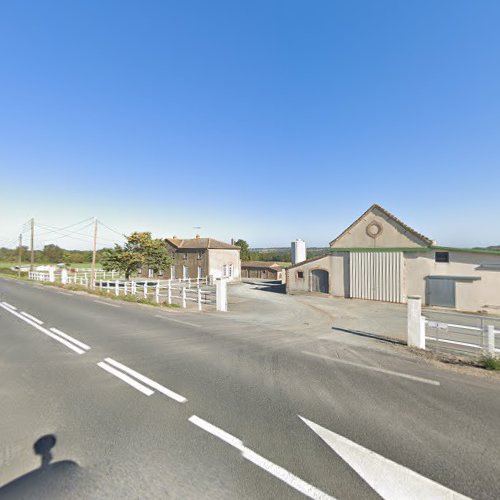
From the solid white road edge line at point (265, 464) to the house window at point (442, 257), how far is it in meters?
19.9

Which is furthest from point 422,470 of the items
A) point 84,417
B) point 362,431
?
point 84,417

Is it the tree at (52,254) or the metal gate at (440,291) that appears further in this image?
the tree at (52,254)

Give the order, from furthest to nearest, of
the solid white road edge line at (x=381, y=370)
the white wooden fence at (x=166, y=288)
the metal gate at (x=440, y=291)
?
the metal gate at (x=440, y=291), the white wooden fence at (x=166, y=288), the solid white road edge line at (x=381, y=370)

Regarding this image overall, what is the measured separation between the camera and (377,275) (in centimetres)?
2006

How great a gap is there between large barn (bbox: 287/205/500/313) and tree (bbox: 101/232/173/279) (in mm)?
19748

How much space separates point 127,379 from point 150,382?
552mm

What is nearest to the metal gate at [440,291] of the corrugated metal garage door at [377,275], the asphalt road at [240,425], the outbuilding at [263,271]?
the corrugated metal garage door at [377,275]

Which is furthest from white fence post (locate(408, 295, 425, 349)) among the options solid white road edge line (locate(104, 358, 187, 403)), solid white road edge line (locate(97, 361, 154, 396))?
solid white road edge line (locate(97, 361, 154, 396))

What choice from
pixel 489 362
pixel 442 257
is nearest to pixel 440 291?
pixel 442 257

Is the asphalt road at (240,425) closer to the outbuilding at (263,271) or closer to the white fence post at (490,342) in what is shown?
the white fence post at (490,342)

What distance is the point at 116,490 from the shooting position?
2695mm

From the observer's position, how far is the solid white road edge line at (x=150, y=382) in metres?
4.62

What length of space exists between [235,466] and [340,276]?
20.7 meters

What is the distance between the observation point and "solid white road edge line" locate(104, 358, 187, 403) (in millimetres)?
4617
